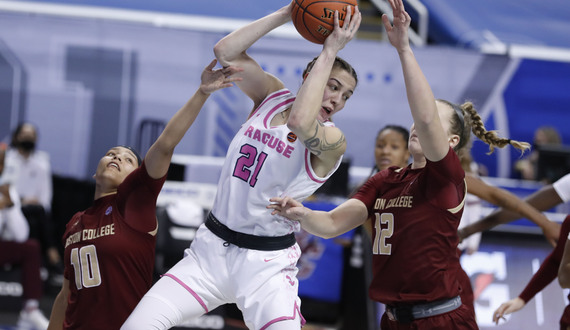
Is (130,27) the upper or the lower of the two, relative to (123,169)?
upper

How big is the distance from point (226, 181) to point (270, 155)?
0.26 meters

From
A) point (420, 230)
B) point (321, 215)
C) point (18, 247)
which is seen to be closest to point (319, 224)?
point (321, 215)

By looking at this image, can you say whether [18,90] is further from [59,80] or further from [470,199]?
[470,199]

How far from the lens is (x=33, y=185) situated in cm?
970

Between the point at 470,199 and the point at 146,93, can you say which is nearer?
the point at 470,199

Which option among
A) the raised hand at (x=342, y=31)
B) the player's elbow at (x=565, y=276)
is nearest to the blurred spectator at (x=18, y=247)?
the raised hand at (x=342, y=31)

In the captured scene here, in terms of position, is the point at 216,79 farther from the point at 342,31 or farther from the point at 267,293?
the point at 267,293

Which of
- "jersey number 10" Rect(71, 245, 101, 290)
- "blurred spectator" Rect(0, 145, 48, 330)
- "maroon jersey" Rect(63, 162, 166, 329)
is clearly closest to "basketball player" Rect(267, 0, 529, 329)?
"maroon jersey" Rect(63, 162, 166, 329)

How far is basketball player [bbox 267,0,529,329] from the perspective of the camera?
133 inches

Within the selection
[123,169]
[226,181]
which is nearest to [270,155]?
[226,181]

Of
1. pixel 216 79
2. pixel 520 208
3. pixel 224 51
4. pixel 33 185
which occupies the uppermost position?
pixel 224 51

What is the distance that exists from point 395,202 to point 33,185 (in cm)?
720

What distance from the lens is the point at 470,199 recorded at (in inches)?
257

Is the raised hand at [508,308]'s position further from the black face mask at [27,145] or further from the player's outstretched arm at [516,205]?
the black face mask at [27,145]
